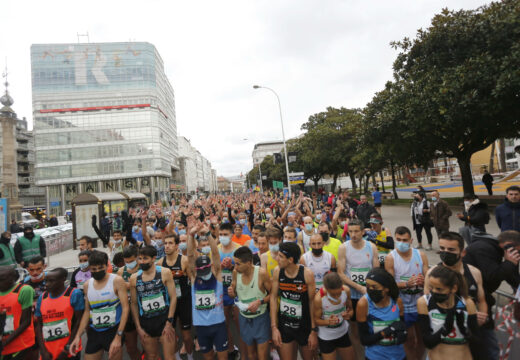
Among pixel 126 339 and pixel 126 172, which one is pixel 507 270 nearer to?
pixel 126 339

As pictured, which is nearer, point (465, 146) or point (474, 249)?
point (474, 249)

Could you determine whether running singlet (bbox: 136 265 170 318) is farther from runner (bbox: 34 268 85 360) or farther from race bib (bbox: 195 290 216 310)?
runner (bbox: 34 268 85 360)

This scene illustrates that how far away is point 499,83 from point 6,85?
52.1 metres

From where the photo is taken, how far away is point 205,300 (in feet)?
11.6

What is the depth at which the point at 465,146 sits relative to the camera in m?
16.3

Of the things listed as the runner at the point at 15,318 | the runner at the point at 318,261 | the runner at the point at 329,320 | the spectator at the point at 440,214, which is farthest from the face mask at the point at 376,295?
the spectator at the point at 440,214

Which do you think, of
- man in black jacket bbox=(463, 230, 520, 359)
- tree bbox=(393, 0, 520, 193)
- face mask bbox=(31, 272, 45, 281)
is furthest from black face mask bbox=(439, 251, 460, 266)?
tree bbox=(393, 0, 520, 193)

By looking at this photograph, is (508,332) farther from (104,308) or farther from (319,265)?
(104,308)

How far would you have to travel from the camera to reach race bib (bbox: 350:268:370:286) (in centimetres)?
390

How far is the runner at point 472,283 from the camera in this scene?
8.08ft

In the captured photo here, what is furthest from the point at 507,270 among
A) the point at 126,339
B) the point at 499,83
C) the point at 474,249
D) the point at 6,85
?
the point at 6,85

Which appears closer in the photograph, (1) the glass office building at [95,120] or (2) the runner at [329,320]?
(2) the runner at [329,320]

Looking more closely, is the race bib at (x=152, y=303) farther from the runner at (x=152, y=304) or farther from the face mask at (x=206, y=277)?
the face mask at (x=206, y=277)

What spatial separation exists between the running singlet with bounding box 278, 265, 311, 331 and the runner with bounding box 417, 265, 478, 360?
3.95 ft
